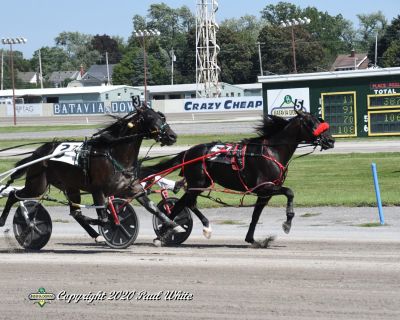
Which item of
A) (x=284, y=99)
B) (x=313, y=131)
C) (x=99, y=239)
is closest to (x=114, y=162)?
(x=99, y=239)

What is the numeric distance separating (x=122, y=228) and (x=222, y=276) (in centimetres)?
273

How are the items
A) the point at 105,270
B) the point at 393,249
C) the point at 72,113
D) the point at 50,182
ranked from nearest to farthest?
the point at 105,270 < the point at 393,249 < the point at 50,182 < the point at 72,113

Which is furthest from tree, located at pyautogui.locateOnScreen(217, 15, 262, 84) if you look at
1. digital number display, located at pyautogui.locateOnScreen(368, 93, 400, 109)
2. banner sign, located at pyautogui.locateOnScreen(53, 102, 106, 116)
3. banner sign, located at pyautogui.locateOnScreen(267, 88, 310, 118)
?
digital number display, located at pyautogui.locateOnScreen(368, 93, 400, 109)

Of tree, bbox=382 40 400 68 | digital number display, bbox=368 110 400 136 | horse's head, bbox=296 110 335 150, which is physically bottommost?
digital number display, bbox=368 110 400 136

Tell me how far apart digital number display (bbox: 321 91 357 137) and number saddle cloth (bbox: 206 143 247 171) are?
2344cm

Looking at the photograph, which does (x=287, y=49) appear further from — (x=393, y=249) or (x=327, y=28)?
(x=393, y=249)

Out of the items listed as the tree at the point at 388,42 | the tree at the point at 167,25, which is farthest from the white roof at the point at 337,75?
the tree at the point at 167,25

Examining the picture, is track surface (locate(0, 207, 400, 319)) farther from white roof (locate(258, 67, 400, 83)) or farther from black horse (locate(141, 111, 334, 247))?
white roof (locate(258, 67, 400, 83))

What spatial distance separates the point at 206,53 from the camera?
82625mm

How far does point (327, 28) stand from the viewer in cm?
14150

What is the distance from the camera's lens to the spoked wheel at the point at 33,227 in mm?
11750

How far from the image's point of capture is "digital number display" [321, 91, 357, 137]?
1362 inches

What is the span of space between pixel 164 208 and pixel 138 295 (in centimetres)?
420

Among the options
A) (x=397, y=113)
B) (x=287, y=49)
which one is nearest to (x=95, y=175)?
(x=397, y=113)
